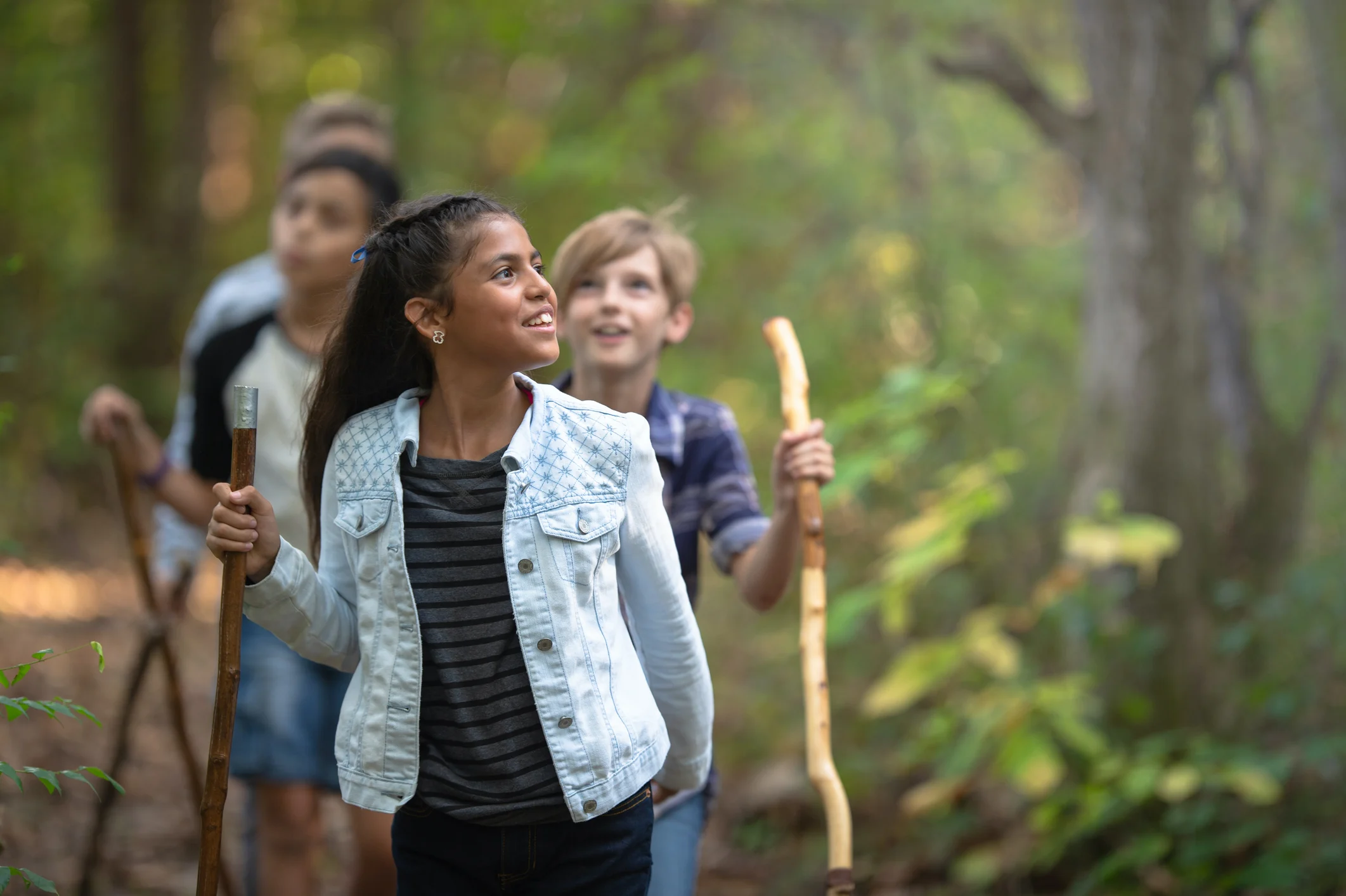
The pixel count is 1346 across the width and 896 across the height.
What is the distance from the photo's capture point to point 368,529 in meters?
2.01

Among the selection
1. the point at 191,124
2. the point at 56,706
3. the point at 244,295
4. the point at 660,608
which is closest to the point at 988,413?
the point at 244,295

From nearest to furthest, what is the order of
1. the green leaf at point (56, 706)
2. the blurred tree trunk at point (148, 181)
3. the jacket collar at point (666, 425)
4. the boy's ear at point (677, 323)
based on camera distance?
the green leaf at point (56, 706), the jacket collar at point (666, 425), the boy's ear at point (677, 323), the blurred tree trunk at point (148, 181)

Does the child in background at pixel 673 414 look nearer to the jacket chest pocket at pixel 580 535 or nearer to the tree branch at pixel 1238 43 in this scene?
the jacket chest pocket at pixel 580 535

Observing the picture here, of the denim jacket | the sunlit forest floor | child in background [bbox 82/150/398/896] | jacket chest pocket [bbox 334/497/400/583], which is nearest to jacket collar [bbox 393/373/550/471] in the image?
the denim jacket

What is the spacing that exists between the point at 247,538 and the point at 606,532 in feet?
1.98

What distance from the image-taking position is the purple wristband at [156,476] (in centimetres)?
331

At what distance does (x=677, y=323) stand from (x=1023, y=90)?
2634mm

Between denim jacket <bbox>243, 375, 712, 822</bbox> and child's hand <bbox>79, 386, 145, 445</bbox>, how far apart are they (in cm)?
141

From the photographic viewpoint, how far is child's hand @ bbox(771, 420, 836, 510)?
2.59 metres

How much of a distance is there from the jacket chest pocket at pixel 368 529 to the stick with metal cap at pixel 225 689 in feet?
0.59

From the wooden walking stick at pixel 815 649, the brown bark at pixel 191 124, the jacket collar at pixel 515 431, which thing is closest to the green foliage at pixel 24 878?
the jacket collar at pixel 515 431

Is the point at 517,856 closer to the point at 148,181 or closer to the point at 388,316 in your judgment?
the point at 388,316

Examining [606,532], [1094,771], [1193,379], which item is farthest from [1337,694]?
[606,532]

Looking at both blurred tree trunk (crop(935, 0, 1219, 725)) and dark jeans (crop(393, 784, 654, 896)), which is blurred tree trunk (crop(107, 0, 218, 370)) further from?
dark jeans (crop(393, 784, 654, 896))
